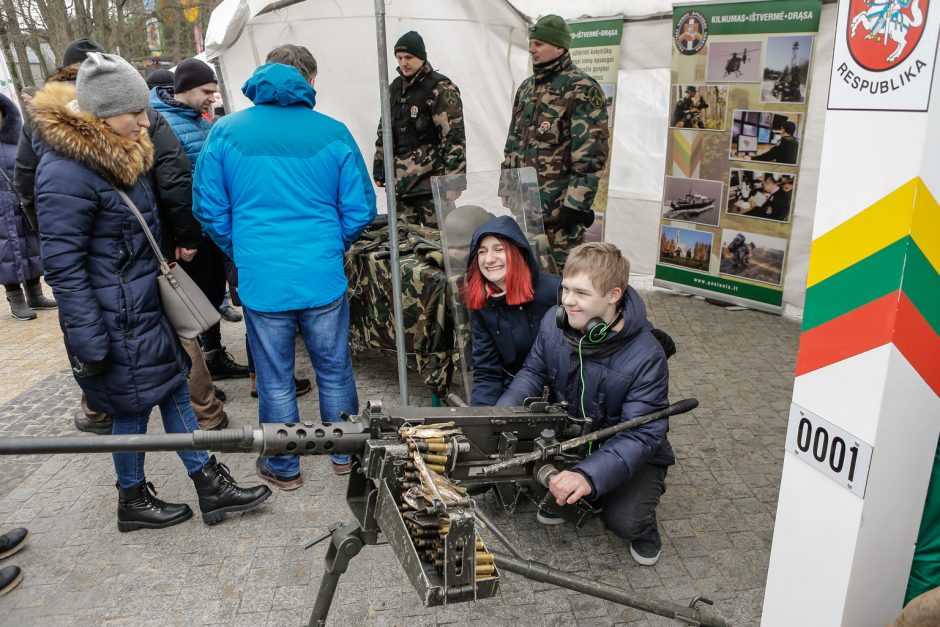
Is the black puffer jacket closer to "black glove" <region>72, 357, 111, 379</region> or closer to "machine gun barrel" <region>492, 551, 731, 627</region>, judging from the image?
"black glove" <region>72, 357, 111, 379</region>

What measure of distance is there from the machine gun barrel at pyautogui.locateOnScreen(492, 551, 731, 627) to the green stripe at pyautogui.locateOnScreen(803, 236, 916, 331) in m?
1.07

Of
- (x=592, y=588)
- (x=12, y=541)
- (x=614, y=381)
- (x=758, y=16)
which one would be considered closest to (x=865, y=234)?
(x=592, y=588)

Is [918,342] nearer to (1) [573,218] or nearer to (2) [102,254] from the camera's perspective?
(2) [102,254]

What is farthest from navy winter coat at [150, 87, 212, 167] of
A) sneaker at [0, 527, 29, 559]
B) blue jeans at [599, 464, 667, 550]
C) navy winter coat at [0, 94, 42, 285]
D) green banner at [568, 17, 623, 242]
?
green banner at [568, 17, 623, 242]

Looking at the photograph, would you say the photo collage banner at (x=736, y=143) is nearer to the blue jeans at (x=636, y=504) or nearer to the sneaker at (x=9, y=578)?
the blue jeans at (x=636, y=504)

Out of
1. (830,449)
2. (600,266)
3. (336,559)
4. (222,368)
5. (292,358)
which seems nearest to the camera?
A: (830,449)

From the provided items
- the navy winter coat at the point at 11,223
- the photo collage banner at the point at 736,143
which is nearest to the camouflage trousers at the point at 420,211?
the photo collage banner at the point at 736,143

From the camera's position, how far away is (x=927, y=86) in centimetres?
145

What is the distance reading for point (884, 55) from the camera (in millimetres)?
1557

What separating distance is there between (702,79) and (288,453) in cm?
569

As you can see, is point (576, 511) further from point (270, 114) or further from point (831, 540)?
point (270, 114)

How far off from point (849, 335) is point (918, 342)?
0.14 m

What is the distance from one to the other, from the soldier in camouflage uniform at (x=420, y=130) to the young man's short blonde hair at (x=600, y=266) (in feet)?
8.40

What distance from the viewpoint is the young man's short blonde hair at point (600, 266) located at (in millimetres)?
3006
